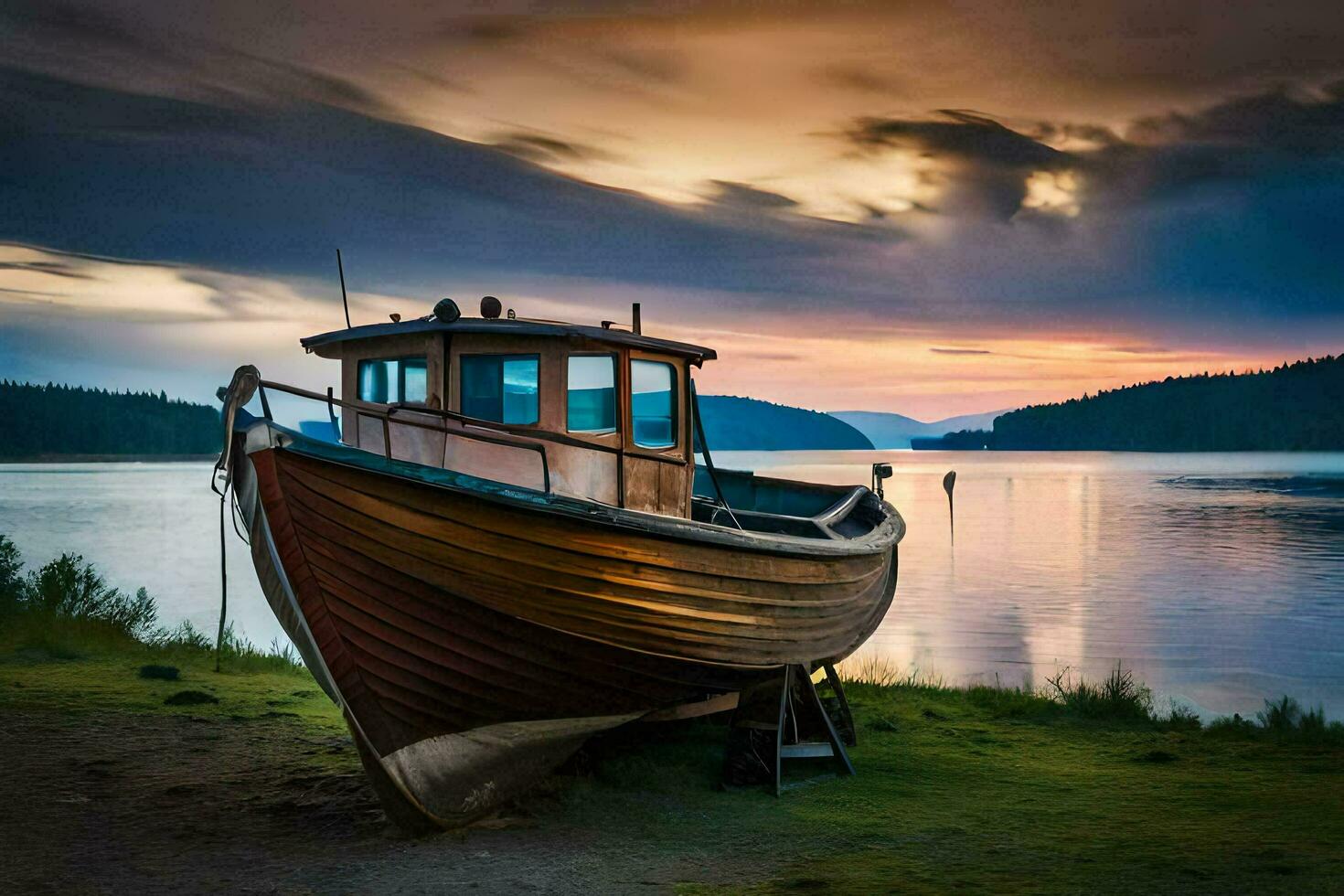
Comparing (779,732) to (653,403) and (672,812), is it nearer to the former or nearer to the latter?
(672,812)

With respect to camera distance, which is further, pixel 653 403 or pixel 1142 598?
pixel 1142 598

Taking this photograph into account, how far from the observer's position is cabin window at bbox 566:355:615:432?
7.82 metres

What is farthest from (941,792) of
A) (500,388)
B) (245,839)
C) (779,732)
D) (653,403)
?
(245,839)

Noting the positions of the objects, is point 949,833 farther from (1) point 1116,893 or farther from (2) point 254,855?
(2) point 254,855

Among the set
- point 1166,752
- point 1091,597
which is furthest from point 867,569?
point 1091,597

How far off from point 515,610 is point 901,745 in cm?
447

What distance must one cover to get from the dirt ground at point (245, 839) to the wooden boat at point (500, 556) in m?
0.48

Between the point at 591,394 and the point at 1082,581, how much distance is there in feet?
84.2

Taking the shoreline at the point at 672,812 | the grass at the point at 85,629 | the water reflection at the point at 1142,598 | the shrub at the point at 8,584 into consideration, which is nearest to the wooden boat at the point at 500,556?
the shoreline at the point at 672,812

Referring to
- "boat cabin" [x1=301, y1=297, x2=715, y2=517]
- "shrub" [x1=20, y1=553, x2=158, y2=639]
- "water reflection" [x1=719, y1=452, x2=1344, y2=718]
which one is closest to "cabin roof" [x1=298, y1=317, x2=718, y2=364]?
"boat cabin" [x1=301, y1=297, x2=715, y2=517]

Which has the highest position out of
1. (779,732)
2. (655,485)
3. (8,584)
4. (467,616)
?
(655,485)

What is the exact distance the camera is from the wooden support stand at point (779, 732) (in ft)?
26.8

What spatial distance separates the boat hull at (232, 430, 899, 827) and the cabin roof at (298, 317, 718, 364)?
158 centimetres

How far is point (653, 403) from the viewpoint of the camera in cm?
839
